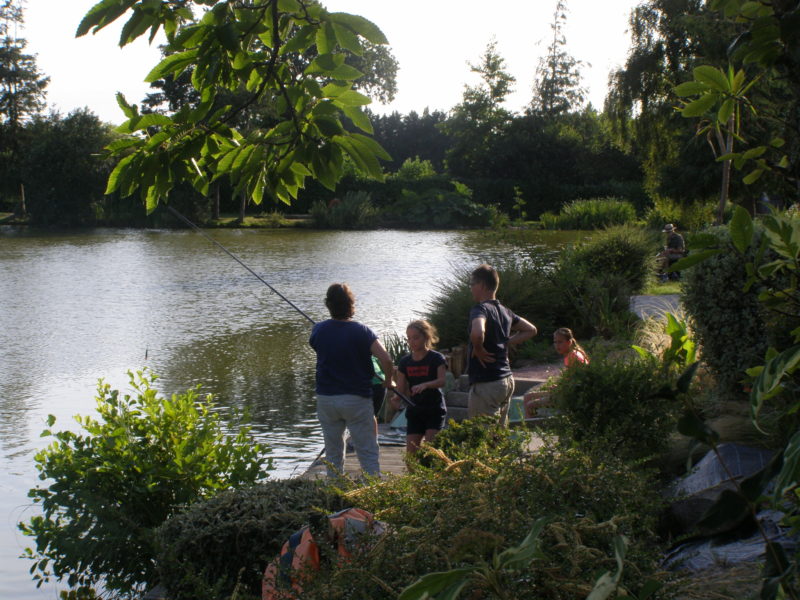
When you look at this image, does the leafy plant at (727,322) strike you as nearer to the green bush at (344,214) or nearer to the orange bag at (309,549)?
the orange bag at (309,549)

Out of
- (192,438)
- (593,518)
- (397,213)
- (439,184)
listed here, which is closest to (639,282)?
(192,438)

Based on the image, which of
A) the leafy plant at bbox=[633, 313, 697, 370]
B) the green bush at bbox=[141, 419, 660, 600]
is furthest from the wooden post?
the green bush at bbox=[141, 419, 660, 600]

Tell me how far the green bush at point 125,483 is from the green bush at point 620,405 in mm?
2315

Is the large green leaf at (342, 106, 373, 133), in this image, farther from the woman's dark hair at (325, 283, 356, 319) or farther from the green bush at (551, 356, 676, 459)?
the woman's dark hair at (325, 283, 356, 319)

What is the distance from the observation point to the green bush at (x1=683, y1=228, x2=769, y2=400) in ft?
21.9

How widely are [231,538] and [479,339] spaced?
2751 mm

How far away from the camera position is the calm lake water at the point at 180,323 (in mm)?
10430

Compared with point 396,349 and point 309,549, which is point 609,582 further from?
point 396,349

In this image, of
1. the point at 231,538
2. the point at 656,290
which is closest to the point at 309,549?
the point at 231,538

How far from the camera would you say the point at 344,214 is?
47.1 meters

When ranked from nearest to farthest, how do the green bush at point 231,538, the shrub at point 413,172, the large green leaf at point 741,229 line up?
the large green leaf at point 741,229 < the green bush at point 231,538 < the shrub at point 413,172

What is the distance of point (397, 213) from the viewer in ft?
167

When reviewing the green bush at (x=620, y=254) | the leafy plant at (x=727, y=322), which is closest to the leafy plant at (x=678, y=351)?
the leafy plant at (x=727, y=322)

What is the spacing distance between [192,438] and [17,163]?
2220 inches
